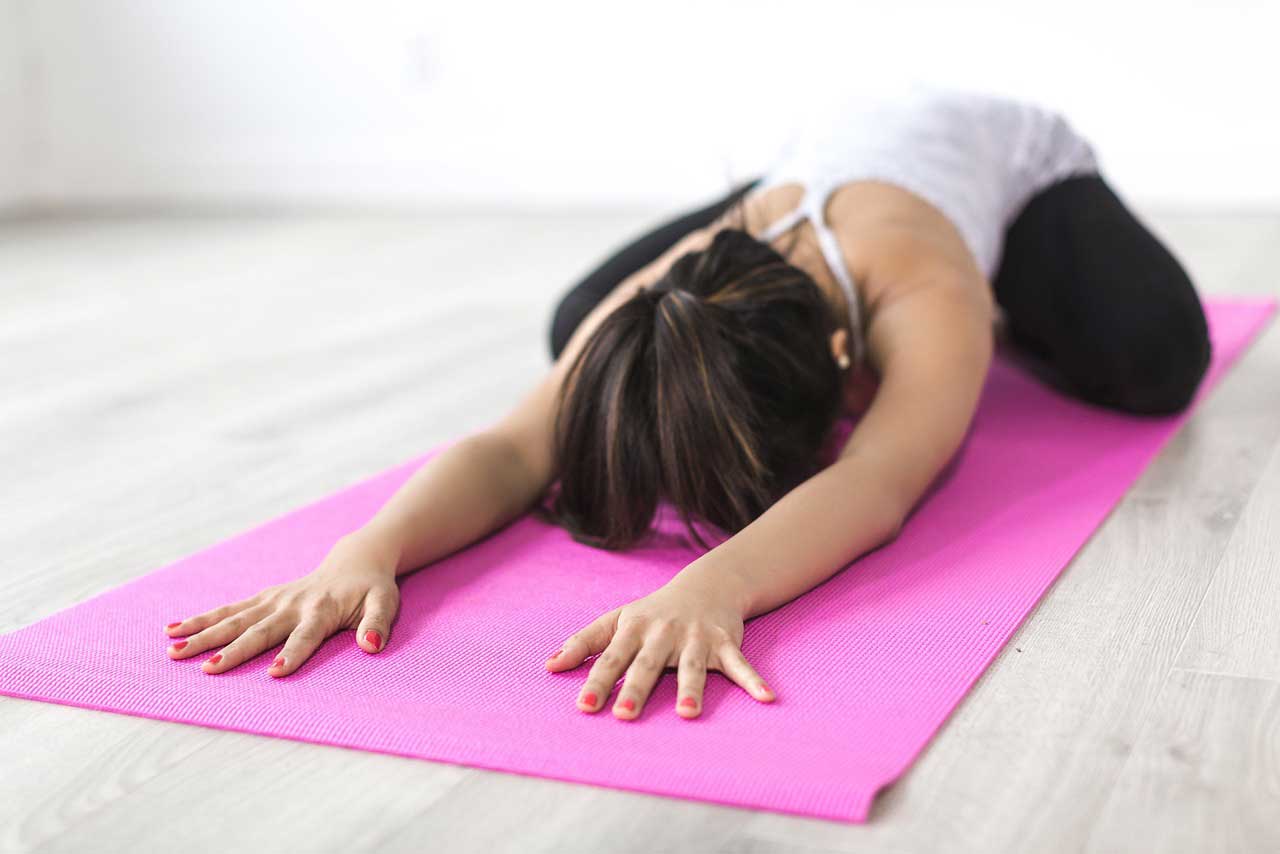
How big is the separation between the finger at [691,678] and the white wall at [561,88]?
9.46 feet

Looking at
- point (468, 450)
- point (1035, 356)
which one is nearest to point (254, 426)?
point (468, 450)

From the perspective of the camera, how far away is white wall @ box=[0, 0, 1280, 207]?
348cm

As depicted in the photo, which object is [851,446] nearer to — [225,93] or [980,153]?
[980,153]

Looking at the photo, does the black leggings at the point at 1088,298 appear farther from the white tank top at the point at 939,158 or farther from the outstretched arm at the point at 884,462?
the outstretched arm at the point at 884,462

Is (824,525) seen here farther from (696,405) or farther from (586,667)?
(586,667)

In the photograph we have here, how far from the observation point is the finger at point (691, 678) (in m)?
0.99

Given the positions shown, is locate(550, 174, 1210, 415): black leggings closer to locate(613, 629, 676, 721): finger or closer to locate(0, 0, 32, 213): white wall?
locate(613, 629, 676, 721): finger

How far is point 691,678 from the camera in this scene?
102cm

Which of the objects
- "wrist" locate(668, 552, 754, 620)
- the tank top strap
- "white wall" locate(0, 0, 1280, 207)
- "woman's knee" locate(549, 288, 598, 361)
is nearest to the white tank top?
the tank top strap

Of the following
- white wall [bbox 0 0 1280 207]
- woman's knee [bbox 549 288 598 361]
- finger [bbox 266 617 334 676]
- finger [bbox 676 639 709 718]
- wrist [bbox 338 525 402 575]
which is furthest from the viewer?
white wall [bbox 0 0 1280 207]

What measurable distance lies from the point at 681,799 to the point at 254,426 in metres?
1.22

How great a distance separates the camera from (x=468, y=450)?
4.61 ft

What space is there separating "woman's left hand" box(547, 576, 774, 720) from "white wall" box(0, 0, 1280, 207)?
9.28ft

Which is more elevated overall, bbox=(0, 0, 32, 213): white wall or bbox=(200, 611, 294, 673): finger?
bbox=(0, 0, 32, 213): white wall
